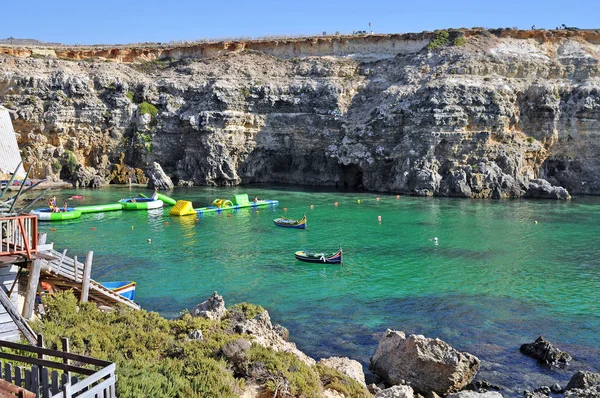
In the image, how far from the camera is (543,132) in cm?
6844

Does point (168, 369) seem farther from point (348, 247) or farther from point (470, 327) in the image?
point (348, 247)

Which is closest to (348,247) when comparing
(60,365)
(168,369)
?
(168,369)

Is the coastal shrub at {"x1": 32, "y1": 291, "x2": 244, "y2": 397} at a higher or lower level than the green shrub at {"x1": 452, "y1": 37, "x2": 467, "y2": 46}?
lower

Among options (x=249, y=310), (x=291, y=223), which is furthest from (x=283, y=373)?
(x=291, y=223)

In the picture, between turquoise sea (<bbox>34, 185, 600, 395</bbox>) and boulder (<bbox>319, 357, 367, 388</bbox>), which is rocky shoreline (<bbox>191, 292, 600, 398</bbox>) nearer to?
boulder (<bbox>319, 357, 367, 388</bbox>)

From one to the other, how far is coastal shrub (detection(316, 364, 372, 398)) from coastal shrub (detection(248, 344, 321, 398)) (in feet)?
1.41

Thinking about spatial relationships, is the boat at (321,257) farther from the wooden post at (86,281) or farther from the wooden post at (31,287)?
the wooden post at (31,287)

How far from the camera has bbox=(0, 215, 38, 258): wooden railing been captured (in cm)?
1498

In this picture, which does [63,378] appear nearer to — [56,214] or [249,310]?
[249,310]

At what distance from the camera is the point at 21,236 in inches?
619

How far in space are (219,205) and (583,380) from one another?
42623mm

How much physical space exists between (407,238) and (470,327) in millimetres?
18371

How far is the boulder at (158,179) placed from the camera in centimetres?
7056

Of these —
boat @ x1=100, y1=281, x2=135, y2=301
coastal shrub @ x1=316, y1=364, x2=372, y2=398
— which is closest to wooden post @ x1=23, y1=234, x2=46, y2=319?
boat @ x1=100, y1=281, x2=135, y2=301
